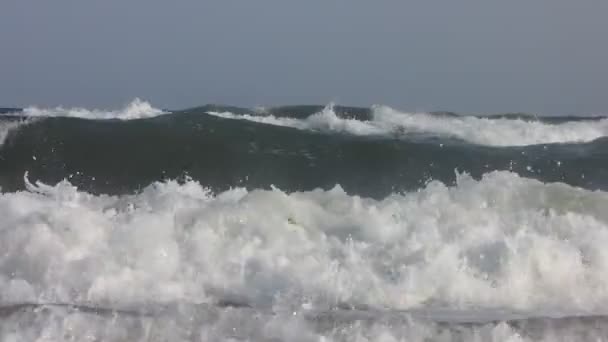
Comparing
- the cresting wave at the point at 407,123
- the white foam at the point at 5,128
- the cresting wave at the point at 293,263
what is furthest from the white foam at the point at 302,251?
the cresting wave at the point at 407,123

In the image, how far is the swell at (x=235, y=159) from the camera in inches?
449

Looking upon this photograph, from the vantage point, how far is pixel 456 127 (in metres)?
19.1

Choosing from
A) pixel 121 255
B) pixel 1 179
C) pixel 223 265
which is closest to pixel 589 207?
pixel 223 265

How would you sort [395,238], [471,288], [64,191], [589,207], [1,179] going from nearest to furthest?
1. [471,288]
2. [395,238]
3. [64,191]
4. [589,207]
5. [1,179]

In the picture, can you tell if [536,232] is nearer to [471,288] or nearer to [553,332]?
[471,288]

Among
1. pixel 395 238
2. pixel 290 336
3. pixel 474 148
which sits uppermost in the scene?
pixel 474 148

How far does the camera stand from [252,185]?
449 inches

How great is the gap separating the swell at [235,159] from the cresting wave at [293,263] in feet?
11.3

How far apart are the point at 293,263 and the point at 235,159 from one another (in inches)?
234

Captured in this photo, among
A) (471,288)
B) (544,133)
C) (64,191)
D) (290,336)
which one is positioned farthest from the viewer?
(544,133)

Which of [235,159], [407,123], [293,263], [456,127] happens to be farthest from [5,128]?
[456,127]

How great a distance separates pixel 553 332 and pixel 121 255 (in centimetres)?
372

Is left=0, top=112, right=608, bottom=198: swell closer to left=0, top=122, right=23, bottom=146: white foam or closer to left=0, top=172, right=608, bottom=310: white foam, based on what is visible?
left=0, top=122, right=23, bottom=146: white foam

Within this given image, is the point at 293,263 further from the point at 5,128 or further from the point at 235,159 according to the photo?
the point at 5,128
